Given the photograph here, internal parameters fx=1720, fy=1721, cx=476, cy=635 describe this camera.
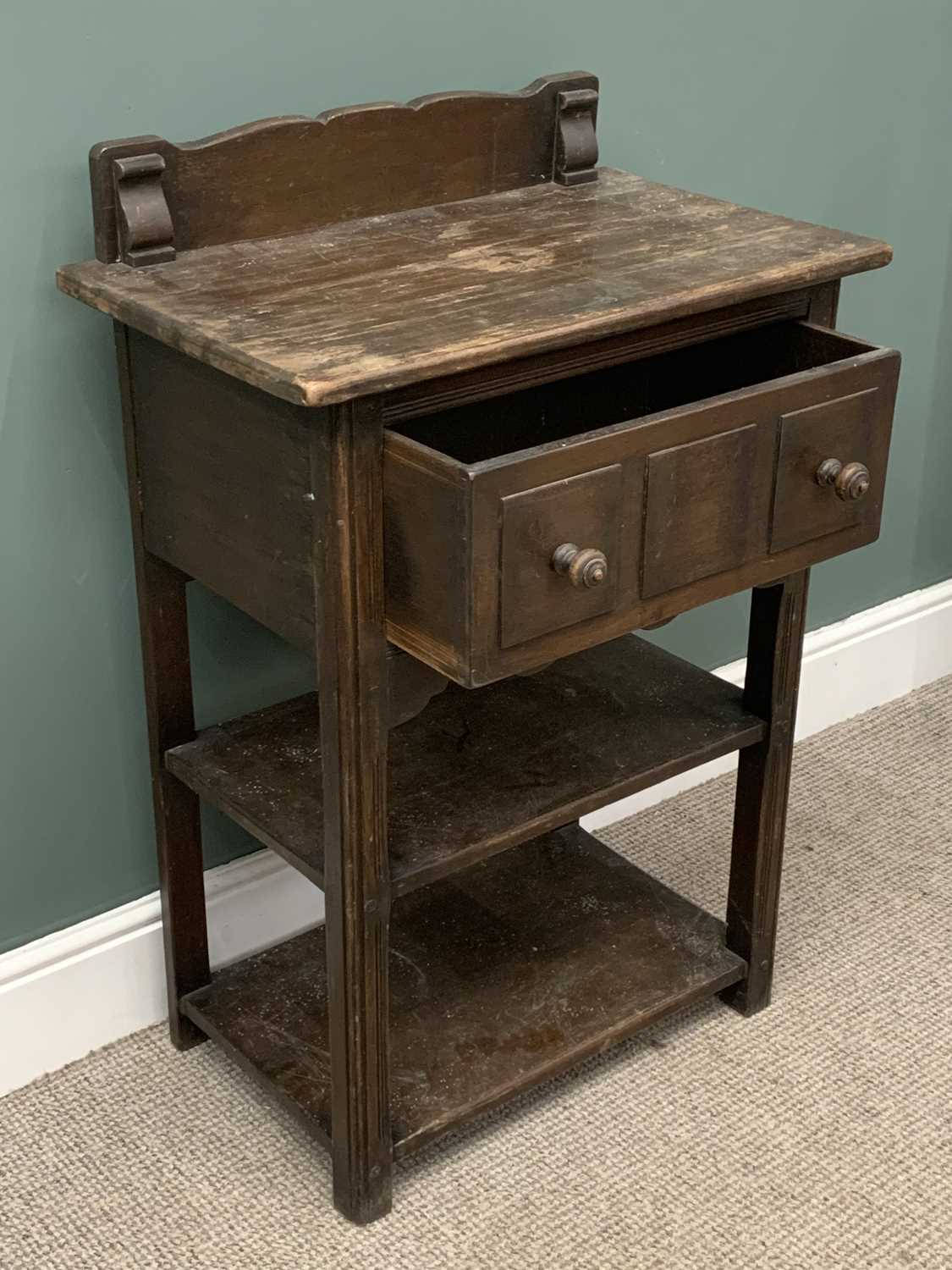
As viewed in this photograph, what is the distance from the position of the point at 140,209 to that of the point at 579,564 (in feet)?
1.55

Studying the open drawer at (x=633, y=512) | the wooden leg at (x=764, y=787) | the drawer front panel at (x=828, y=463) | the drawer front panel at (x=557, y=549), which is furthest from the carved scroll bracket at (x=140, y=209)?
the wooden leg at (x=764, y=787)

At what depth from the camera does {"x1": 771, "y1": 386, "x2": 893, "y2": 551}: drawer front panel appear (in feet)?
4.40

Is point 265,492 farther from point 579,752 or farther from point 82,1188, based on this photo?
point 82,1188

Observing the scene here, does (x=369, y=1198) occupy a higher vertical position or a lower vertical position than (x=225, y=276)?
lower

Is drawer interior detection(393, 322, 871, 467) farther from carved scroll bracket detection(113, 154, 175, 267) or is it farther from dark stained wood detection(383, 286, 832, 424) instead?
carved scroll bracket detection(113, 154, 175, 267)

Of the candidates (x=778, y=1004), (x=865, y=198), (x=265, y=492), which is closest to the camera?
(x=265, y=492)

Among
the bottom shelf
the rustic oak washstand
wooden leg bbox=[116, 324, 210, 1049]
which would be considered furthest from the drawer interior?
the bottom shelf

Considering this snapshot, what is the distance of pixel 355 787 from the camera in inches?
52.2

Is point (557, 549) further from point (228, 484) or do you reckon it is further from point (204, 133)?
point (204, 133)

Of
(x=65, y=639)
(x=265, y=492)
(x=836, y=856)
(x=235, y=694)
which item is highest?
(x=265, y=492)

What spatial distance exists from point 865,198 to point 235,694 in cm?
97

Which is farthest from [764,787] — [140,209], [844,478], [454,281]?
[140,209]

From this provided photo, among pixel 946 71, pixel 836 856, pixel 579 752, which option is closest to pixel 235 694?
pixel 579 752

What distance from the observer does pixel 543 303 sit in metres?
1.30
